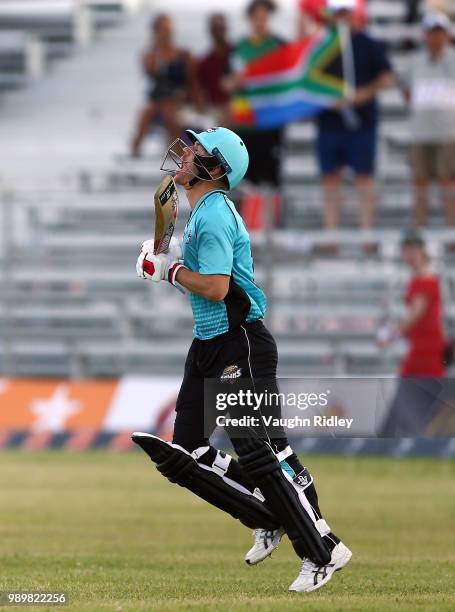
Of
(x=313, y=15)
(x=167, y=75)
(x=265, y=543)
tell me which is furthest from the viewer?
(x=167, y=75)

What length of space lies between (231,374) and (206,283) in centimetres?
Answer: 50

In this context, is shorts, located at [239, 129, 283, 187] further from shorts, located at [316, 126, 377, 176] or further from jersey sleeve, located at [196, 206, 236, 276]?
jersey sleeve, located at [196, 206, 236, 276]

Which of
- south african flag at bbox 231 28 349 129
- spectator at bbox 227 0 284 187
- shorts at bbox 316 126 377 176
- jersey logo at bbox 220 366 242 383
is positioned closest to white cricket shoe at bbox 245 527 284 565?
jersey logo at bbox 220 366 242 383

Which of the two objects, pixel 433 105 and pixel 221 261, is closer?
pixel 221 261

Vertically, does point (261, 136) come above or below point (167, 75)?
below

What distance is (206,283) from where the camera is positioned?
809 centimetres

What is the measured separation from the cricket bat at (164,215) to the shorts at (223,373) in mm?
368

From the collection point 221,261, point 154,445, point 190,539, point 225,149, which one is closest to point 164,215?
point 221,261

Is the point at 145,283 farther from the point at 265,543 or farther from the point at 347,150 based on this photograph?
the point at 265,543

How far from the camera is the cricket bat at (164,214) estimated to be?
8148 mm

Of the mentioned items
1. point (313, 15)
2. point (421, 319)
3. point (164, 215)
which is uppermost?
point (313, 15)

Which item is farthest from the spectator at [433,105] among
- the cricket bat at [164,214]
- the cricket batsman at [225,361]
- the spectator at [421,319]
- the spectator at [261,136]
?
the cricket bat at [164,214]

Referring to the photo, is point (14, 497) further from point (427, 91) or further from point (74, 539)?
point (427, 91)

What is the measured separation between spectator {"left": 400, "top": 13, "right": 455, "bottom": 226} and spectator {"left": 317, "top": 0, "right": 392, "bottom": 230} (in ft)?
1.29
